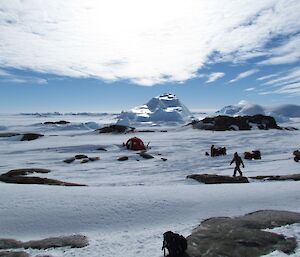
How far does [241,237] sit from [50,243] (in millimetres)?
4010

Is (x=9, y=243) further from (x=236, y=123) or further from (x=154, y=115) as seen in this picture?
(x=154, y=115)

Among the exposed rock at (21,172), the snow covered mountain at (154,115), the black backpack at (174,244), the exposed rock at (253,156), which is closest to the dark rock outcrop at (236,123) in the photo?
the exposed rock at (253,156)

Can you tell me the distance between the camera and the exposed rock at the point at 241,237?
6.76 meters

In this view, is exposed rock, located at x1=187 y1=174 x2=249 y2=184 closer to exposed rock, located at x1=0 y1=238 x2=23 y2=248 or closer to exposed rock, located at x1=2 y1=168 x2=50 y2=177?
exposed rock, located at x1=0 y1=238 x2=23 y2=248

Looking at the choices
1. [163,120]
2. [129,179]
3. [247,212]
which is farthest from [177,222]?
[163,120]

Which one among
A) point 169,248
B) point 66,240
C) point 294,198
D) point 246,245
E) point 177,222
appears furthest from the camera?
point 294,198

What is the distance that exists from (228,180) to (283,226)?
597 centimetres

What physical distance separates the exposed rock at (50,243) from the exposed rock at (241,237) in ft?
7.62

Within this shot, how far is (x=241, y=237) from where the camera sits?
7.33 m

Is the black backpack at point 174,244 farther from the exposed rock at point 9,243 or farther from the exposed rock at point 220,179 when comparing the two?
the exposed rock at point 220,179

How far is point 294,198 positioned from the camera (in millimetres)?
10148

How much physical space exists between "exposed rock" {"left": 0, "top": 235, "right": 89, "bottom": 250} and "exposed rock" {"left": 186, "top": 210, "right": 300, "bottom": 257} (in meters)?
2.32

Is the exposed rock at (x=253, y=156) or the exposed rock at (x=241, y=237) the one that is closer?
the exposed rock at (x=241, y=237)

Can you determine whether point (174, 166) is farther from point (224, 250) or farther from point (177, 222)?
point (224, 250)
